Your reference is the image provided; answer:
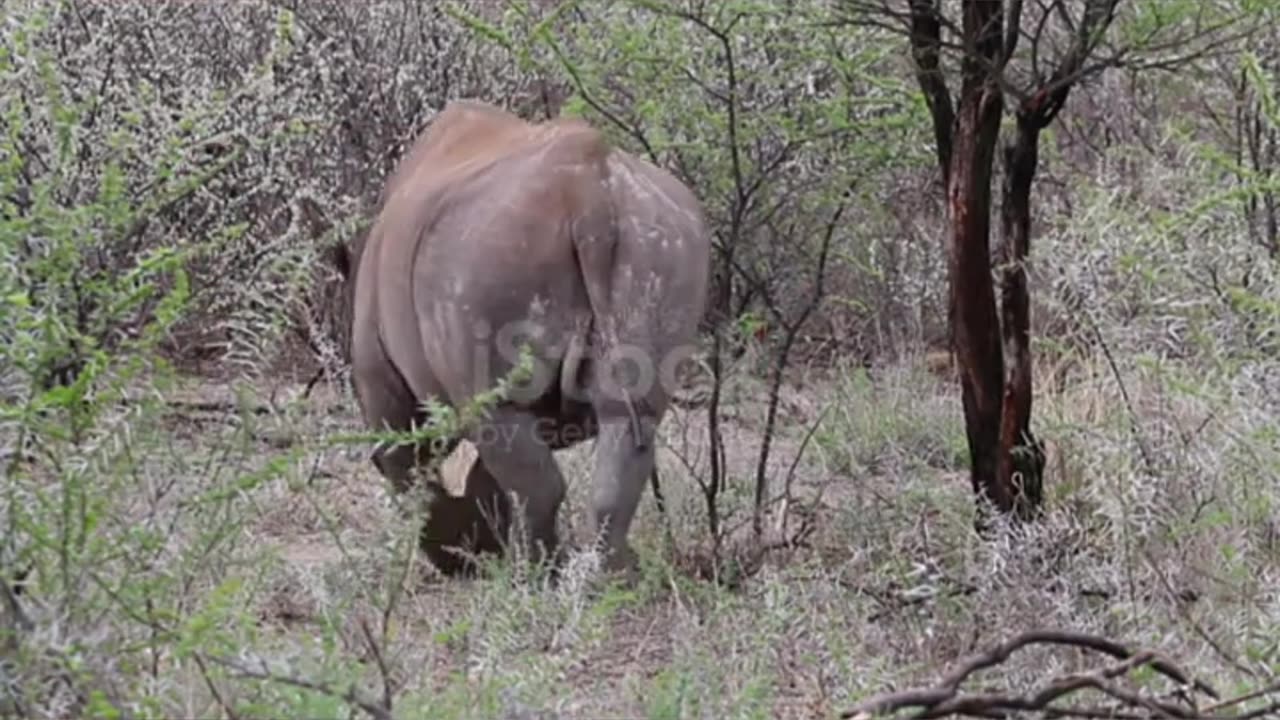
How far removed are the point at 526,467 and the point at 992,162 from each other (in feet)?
5.47

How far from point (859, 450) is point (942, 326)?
3080mm

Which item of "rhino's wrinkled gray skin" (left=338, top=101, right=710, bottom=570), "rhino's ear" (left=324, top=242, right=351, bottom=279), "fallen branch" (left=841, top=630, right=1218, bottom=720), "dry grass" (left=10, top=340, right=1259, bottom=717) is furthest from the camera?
"rhino's ear" (left=324, top=242, right=351, bottom=279)

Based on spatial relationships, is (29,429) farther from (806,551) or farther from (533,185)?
(806,551)

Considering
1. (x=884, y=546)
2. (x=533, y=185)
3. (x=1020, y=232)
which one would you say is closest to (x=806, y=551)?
(x=884, y=546)

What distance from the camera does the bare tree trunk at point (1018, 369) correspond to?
20.7 feet

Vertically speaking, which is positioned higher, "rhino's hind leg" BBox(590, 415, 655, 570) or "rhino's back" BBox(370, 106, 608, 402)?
"rhino's back" BBox(370, 106, 608, 402)

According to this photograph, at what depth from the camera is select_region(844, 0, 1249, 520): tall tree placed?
6055 millimetres

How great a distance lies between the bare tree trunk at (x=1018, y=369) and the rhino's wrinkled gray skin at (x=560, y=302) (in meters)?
0.97

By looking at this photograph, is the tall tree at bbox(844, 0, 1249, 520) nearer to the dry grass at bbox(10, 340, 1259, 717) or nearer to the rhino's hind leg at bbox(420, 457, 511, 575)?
the dry grass at bbox(10, 340, 1259, 717)

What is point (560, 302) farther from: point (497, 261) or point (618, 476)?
point (618, 476)

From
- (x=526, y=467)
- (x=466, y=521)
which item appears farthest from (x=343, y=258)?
(x=526, y=467)

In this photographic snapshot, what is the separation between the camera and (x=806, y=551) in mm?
6781

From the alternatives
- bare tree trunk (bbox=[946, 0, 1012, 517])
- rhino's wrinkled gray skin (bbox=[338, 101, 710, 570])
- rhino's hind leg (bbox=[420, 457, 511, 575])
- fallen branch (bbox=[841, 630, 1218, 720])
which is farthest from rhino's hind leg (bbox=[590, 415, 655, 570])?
fallen branch (bbox=[841, 630, 1218, 720])

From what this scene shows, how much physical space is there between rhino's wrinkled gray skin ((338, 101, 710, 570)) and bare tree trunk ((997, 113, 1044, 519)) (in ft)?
3.18
